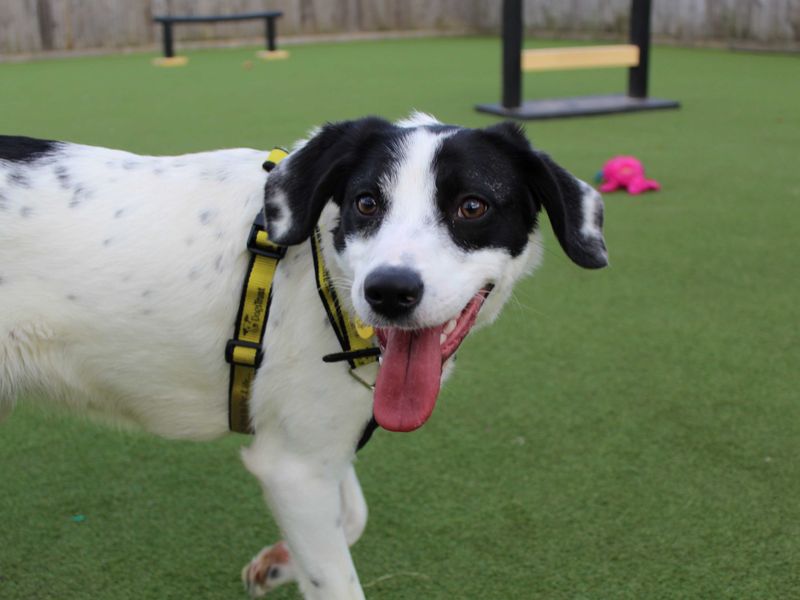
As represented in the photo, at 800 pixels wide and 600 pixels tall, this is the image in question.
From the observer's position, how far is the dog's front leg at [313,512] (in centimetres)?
214

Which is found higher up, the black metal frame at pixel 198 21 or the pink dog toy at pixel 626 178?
the black metal frame at pixel 198 21

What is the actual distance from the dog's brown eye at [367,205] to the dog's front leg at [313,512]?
535 mm

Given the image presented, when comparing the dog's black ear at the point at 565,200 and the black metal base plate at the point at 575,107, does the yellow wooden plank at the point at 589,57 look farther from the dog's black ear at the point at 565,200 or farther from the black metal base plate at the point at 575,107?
the dog's black ear at the point at 565,200

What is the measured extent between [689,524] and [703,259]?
2320 millimetres

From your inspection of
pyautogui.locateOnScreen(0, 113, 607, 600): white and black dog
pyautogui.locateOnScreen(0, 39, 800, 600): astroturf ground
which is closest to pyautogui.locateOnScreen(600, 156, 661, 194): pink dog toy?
pyautogui.locateOnScreen(0, 39, 800, 600): astroturf ground

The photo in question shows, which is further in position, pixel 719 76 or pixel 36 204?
pixel 719 76

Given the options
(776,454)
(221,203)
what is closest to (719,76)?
(776,454)

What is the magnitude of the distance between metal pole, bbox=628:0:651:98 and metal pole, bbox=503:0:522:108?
49.8 inches

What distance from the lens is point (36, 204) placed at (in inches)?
84.4

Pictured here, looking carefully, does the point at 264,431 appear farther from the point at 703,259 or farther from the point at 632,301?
the point at 703,259

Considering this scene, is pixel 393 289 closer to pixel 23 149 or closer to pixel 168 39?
pixel 23 149

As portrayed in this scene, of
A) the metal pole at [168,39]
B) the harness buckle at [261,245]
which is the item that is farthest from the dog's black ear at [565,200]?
the metal pole at [168,39]

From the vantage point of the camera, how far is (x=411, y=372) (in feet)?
6.57

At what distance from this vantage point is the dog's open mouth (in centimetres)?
197
